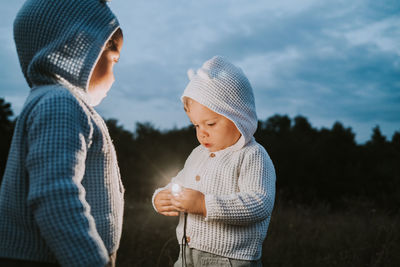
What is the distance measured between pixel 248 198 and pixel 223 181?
0.73ft

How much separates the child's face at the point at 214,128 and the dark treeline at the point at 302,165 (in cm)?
998

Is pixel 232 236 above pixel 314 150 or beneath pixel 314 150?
above

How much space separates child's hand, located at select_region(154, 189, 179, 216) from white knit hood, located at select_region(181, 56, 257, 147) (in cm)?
56

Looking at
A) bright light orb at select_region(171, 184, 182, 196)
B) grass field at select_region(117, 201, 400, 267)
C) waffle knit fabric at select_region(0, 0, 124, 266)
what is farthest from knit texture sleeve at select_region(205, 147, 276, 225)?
grass field at select_region(117, 201, 400, 267)

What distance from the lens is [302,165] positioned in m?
14.8

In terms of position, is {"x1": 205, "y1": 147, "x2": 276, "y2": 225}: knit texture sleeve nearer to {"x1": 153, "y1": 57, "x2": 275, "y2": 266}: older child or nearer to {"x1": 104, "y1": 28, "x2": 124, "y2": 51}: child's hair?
{"x1": 153, "y1": 57, "x2": 275, "y2": 266}: older child

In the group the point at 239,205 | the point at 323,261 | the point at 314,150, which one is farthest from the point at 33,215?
the point at 314,150

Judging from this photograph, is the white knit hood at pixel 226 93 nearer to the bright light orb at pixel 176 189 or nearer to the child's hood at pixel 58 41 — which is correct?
the bright light orb at pixel 176 189

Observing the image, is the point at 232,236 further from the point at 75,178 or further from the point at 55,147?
the point at 55,147

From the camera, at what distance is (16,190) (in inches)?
51.9

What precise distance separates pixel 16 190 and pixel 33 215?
0.12 meters

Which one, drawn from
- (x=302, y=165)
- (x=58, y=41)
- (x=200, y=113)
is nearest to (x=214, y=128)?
(x=200, y=113)

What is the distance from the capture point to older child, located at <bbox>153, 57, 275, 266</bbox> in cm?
182

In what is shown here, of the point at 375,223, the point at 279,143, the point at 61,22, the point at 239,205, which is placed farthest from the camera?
the point at 279,143
